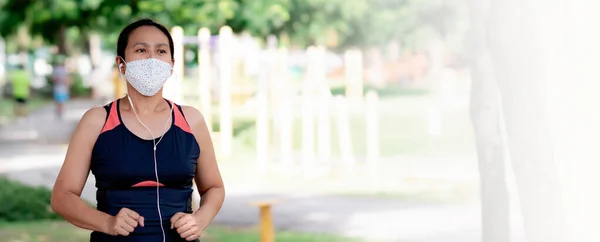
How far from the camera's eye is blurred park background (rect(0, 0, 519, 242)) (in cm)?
1193

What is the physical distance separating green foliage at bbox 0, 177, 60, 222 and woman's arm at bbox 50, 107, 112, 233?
882 centimetres

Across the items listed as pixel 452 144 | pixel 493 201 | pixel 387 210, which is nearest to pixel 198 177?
pixel 493 201

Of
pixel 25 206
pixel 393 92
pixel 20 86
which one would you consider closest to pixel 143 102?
pixel 25 206

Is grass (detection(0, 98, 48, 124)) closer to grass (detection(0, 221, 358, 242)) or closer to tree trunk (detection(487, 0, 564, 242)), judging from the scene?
grass (detection(0, 221, 358, 242))

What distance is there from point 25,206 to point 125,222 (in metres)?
9.26

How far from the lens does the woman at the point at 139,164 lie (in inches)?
127

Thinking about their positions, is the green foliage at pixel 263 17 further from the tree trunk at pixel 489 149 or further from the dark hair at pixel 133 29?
the dark hair at pixel 133 29

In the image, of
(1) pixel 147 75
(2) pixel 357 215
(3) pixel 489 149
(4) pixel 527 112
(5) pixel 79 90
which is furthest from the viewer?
(5) pixel 79 90

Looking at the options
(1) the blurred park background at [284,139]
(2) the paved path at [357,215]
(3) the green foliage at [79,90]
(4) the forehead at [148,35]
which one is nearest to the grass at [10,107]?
(1) the blurred park background at [284,139]

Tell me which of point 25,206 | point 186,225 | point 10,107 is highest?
point 10,107

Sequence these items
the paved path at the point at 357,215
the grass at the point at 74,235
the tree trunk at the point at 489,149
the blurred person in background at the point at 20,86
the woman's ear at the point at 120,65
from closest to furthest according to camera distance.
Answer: the woman's ear at the point at 120,65, the tree trunk at the point at 489,149, the grass at the point at 74,235, the paved path at the point at 357,215, the blurred person in background at the point at 20,86

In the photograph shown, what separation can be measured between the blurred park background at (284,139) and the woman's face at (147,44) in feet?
1.18

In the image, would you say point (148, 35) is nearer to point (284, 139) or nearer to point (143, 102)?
point (143, 102)

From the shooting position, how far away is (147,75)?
3311 mm
